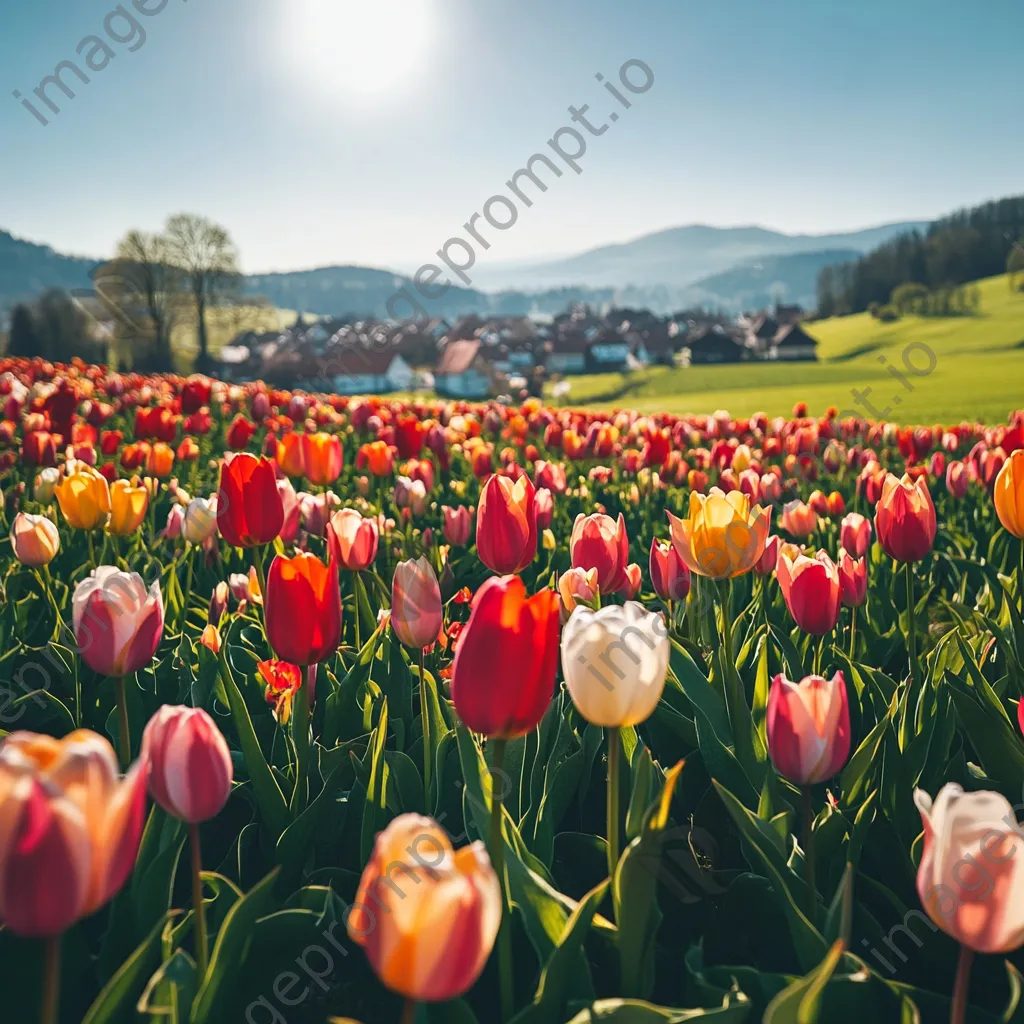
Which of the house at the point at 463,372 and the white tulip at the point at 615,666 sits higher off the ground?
the house at the point at 463,372

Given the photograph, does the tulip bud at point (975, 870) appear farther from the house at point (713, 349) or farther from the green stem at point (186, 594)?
the house at point (713, 349)

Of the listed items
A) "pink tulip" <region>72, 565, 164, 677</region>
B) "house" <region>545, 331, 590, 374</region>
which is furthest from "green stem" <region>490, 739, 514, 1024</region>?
"house" <region>545, 331, 590, 374</region>

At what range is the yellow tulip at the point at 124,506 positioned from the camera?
336 cm

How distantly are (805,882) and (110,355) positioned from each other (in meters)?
53.5

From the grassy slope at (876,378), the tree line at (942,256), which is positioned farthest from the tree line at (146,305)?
the tree line at (942,256)

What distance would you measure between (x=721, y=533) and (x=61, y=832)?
67.3 inches

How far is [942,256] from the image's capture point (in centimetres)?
10169

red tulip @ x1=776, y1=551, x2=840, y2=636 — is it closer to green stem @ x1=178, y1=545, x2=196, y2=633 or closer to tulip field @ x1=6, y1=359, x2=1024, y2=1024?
tulip field @ x1=6, y1=359, x2=1024, y2=1024

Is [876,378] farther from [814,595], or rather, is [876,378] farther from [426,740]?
[426,740]

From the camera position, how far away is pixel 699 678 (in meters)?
2.10

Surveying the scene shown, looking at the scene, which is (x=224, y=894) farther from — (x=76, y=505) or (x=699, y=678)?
(x=76, y=505)

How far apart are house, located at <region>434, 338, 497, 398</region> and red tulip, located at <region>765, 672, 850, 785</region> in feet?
262

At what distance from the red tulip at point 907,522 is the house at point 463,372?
78.9m

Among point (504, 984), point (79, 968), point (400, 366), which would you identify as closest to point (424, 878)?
point (504, 984)
